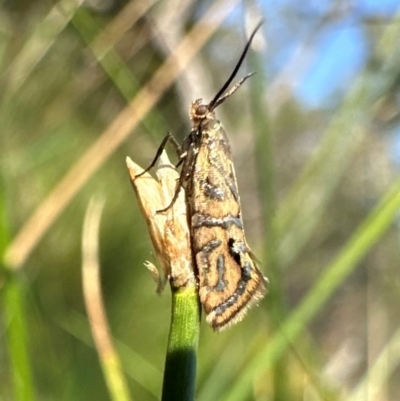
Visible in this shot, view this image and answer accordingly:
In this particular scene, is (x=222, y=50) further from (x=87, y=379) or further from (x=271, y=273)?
(x=271, y=273)

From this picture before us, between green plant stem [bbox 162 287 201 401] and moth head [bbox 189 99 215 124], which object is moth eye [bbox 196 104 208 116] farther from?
green plant stem [bbox 162 287 201 401]

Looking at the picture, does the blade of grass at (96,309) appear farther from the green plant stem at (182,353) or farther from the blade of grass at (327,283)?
the green plant stem at (182,353)

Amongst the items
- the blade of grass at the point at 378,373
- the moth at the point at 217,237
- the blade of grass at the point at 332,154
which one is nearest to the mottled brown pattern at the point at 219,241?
the moth at the point at 217,237

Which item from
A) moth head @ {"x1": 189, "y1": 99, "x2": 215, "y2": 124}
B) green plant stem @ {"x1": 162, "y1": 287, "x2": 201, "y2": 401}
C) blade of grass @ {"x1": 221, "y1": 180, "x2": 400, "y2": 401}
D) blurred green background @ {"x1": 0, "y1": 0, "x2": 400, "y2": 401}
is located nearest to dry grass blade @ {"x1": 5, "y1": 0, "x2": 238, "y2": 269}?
blurred green background @ {"x1": 0, "y1": 0, "x2": 400, "y2": 401}

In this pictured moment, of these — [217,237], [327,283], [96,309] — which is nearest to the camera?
[217,237]

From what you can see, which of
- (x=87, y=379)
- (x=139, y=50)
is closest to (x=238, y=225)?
(x=87, y=379)

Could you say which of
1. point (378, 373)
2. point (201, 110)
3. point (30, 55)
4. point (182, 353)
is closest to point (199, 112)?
point (201, 110)

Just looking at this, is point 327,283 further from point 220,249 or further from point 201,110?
point 201,110
